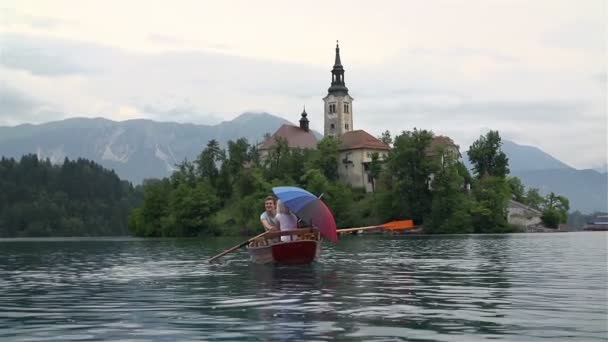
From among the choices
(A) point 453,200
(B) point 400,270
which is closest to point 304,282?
(B) point 400,270

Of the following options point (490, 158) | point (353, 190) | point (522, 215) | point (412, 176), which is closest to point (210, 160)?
point (353, 190)

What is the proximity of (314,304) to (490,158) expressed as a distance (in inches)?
5083

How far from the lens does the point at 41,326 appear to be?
56.0 ft

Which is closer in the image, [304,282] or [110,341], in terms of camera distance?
[110,341]

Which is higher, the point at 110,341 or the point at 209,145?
the point at 209,145

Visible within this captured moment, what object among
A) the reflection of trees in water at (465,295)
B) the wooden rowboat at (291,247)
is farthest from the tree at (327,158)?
the reflection of trees in water at (465,295)

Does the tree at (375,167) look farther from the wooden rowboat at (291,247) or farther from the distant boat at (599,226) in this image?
the wooden rowboat at (291,247)

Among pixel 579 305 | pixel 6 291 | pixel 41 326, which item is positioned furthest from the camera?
pixel 6 291

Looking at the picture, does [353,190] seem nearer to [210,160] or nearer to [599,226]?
[210,160]

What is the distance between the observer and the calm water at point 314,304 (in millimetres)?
15602

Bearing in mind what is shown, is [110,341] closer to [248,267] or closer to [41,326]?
[41,326]

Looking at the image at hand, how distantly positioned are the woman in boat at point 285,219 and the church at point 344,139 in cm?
11074

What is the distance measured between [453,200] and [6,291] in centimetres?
9757

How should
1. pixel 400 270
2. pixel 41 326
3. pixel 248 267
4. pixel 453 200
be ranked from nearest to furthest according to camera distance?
pixel 41 326 → pixel 400 270 → pixel 248 267 → pixel 453 200
